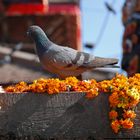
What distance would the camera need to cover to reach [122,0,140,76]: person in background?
1379 cm

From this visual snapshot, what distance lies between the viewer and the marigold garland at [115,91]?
6336 mm

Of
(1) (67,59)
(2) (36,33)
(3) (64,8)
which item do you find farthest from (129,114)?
(3) (64,8)

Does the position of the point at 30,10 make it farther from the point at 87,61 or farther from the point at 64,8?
the point at 87,61

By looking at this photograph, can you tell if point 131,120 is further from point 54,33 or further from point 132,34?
point 54,33

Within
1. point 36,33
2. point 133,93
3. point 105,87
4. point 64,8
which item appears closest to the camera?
point 133,93

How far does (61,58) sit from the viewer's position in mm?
6953

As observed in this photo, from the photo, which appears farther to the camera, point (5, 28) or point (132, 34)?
point (5, 28)

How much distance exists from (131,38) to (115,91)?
7.79 metres

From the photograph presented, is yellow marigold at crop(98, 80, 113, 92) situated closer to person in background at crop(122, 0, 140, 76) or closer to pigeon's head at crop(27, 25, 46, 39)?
pigeon's head at crop(27, 25, 46, 39)

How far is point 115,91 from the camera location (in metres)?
6.36

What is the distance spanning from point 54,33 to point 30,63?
3086 mm

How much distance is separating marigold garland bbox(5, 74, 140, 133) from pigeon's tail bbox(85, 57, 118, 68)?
2.25ft

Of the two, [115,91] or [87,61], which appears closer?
[115,91]

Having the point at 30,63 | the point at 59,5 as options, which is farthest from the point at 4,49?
the point at 59,5
